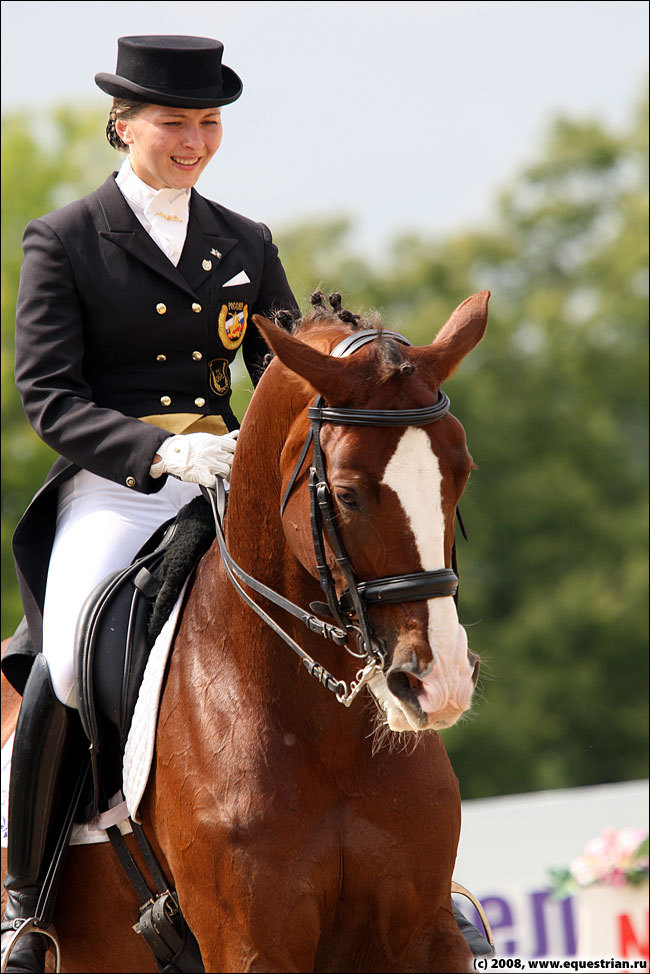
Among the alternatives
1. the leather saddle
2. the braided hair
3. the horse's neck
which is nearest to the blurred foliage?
the braided hair

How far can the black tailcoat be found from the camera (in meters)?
4.46

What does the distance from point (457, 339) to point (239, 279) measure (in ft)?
4.30

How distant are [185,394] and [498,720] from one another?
24099 mm

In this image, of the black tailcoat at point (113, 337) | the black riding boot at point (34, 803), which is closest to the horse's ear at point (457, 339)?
the black tailcoat at point (113, 337)

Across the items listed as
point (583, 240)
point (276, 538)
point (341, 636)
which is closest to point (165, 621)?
point (276, 538)

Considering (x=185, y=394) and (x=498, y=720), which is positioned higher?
(x=185, y=394)

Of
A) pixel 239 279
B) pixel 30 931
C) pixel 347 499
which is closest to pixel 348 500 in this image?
pixel 347 499

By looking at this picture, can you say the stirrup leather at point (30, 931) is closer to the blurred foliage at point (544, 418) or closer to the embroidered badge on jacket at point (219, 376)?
the embroidered badge on jacket at point (219, 376)

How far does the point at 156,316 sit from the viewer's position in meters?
4.72

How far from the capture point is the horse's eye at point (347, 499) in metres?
3.50

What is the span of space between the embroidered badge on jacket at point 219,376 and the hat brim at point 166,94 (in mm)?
907

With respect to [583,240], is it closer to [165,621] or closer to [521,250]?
[521,250]

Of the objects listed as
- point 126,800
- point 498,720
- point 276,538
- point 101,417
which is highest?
point 101,417

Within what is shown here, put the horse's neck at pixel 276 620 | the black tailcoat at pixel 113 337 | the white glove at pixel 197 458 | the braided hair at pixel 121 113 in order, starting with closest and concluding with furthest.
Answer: the horse's neck at pixel 276 620 → the white glove at pixel 197 458 → the black tailcoat at pixel 113 337 → the braided hair at pixel 121 113
